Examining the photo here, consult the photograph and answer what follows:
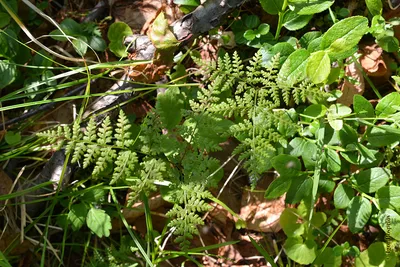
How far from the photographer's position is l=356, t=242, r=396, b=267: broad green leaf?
2049 mm

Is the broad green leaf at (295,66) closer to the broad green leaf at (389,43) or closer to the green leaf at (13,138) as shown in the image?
the broad green leaf at (389,43)

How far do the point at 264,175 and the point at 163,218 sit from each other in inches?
20.6

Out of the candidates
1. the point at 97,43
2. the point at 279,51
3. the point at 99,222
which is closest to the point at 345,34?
the point at 279,51

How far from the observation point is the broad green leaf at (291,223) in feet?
6.96

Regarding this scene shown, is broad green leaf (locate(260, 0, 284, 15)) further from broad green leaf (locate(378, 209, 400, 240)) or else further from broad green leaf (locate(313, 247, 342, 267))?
broad green leaf (locate(313, 247, 342, 267))

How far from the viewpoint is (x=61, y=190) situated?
2.12 metres

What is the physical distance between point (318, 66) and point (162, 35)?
25.2 inches

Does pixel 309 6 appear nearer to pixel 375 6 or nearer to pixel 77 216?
pixel 375 6

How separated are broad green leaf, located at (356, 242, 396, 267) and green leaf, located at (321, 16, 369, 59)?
860mm

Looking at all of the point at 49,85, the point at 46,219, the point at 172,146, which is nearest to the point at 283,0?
the point at 172,146

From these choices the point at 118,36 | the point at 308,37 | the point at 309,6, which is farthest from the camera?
the point at 118,36

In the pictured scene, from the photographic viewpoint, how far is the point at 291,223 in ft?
7.01

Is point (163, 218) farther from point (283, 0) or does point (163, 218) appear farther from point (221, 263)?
point (283, 0)

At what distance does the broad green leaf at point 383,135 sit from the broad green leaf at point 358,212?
25cm
